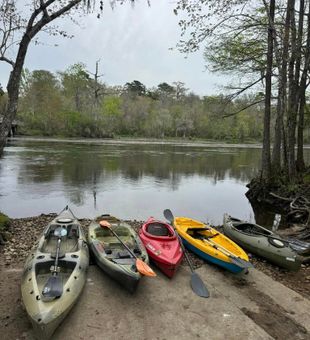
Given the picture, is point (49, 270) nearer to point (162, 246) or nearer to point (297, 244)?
point (162, 246)

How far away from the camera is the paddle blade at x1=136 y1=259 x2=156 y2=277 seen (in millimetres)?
4547

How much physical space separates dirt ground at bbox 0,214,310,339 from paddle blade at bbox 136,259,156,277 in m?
1.37

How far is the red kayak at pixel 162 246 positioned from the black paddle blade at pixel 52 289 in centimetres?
184

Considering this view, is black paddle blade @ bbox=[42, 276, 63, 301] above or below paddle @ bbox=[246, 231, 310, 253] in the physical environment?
above

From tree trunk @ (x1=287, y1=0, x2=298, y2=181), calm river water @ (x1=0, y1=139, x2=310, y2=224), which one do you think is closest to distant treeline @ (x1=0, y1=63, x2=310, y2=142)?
calm river water @ (x1=0, y1=139, x2=310, y2=224)

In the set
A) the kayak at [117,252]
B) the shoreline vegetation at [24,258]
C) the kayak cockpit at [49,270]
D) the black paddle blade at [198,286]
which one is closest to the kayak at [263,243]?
the shoreline vegetation at [24,258]

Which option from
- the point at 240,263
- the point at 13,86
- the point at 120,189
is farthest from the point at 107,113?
the point at 240,263

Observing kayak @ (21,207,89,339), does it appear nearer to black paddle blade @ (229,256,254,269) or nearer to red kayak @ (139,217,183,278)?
red kayak @ (139,217,183,278)

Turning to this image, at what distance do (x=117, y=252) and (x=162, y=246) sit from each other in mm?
850

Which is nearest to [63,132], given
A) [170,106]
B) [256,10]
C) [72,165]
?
[170,106]

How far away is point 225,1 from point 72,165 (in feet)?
43.0

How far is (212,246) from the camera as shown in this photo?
20.1ft

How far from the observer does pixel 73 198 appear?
39.2 ft

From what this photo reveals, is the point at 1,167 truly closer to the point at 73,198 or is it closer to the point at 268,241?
the point at 73,198
